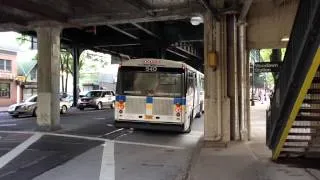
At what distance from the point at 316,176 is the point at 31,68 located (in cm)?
5308

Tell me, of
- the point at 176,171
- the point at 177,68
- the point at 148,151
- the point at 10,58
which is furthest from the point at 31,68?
the point at 176,171

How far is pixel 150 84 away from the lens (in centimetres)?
2061

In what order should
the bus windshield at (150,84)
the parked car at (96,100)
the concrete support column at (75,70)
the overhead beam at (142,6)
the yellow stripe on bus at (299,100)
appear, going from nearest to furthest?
the yellow stripe on bus at (299,100)
the overhead beam at (142,6)
the bus windshield at (150,84)
the parked car at (96,100)
the concrete support column at (75,70)

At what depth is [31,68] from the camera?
60.4 m

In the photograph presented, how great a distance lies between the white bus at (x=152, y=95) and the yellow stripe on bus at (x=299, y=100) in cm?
734

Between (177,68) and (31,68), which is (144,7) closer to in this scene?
(177,68)

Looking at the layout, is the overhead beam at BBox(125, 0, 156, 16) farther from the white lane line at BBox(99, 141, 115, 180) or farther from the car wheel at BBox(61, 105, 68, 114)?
the car wheel at BBox(61, 105, 68, 114)

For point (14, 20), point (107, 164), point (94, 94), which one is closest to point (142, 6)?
point (14, 20)

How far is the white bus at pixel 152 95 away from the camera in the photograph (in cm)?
2030

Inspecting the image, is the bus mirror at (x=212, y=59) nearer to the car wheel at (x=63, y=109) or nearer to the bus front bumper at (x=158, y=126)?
the bus front bumper at (x=158, y=126)

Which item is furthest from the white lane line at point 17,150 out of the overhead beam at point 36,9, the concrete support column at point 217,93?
the concrete support column at point 217,93

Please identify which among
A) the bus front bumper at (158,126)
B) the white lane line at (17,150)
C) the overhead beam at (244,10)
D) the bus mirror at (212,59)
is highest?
the overhead beam at (244,10)

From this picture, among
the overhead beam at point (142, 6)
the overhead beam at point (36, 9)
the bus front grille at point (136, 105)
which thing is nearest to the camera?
the overhead beam at point (142, 6)

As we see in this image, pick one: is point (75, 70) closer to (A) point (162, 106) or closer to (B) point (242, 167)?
(A) point (162, 106)
